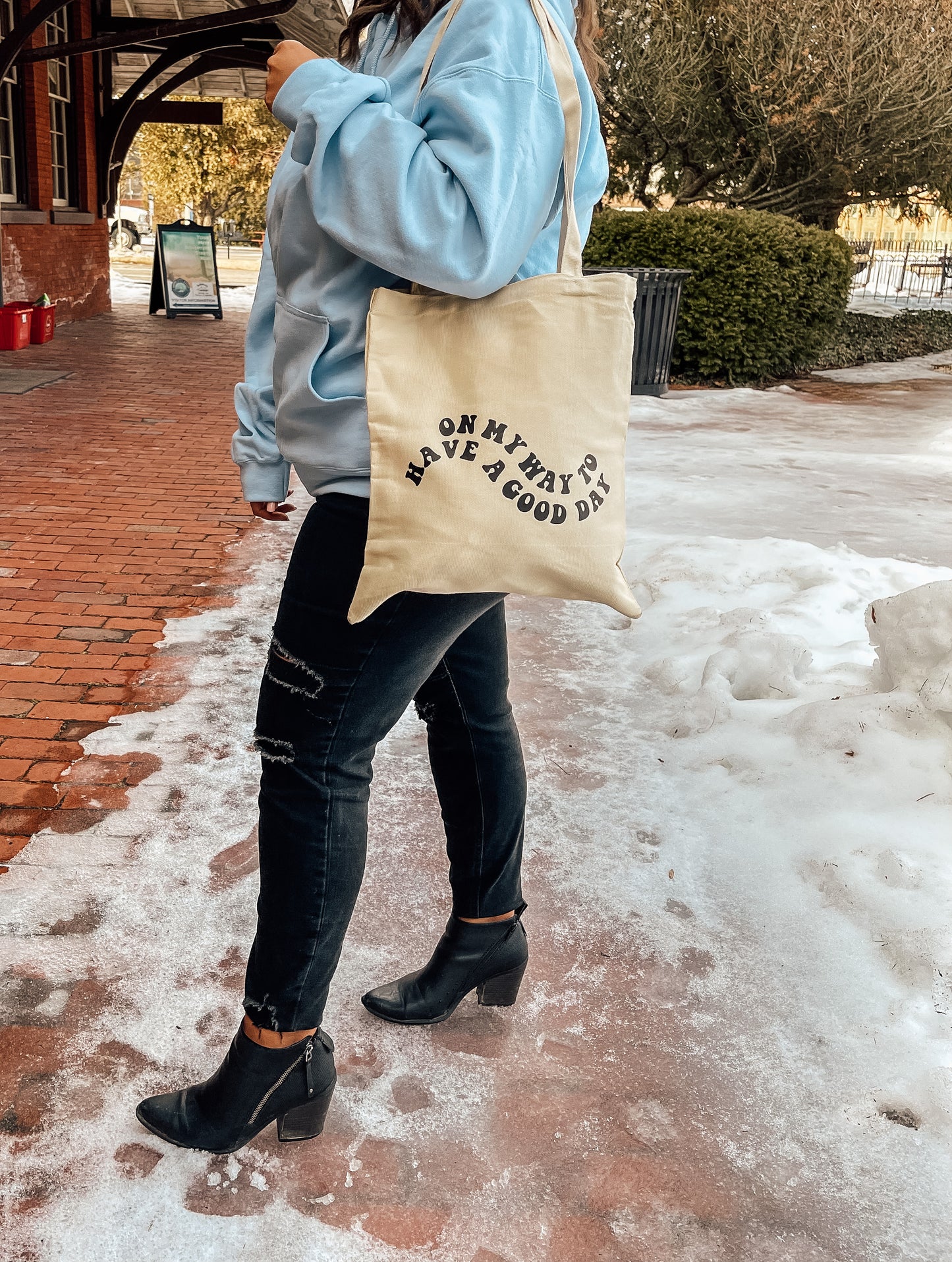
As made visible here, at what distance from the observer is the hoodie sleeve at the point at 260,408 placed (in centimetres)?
170

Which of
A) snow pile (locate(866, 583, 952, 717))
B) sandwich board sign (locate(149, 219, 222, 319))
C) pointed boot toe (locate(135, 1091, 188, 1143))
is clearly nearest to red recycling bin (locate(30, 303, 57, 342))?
sandwich board sign (locate(149, 219, 222, 319))

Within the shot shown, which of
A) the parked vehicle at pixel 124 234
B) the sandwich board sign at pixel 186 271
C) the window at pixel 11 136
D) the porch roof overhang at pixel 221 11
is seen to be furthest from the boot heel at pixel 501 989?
the parked vehicle at pixel 124 234

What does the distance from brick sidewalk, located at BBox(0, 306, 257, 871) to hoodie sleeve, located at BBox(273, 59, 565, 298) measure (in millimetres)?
1866

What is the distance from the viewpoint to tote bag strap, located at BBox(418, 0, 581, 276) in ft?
4.51

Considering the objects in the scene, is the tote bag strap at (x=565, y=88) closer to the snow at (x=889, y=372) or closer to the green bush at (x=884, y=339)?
the snow at (x=889, y=372)

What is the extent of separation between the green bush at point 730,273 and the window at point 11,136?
622cm

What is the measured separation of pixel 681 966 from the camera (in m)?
2.36

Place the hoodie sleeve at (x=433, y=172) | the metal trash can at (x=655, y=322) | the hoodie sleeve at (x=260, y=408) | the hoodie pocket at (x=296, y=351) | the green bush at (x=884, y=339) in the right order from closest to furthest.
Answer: the hoodie sleeve at (x=433, y=172), the hoodie pocket at (x=296, y=351), the hoodie sleeve at (x=260, y=408), the metal trash can at (x=655, y=322), the green bush at (x=884, y=339)

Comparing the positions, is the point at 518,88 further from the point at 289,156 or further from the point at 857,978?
the point at 857,978

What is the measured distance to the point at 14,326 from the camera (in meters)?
11.2

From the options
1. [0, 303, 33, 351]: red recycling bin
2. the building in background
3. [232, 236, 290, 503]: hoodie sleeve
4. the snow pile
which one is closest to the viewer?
[232, 236, 290, 503]: hoodie sleeve

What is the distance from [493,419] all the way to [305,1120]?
114 cm

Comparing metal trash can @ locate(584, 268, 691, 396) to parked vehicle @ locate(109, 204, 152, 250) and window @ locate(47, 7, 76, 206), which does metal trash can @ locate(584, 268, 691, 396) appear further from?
parked vehicle @ locate(109, 204, 152, 250)

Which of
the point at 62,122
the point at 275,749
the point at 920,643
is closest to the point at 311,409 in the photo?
the point at 275,749
